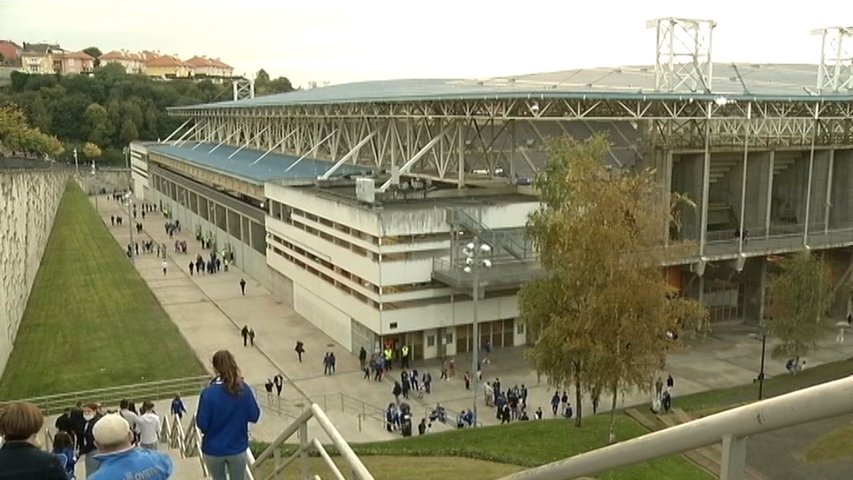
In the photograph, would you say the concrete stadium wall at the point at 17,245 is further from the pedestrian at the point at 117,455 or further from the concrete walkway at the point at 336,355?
the pedestrian at the point at 117,455

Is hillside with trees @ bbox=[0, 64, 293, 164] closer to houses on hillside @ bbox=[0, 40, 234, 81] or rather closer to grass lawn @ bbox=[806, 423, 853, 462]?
houses on hillside @ bbox=[0, 40, 234, 81]

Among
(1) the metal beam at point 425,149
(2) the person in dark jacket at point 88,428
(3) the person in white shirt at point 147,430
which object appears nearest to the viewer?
(2) the person in dark jacket at point 88,428

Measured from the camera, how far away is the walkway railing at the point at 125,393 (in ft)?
73.6

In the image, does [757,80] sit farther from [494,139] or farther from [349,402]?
[349,402]

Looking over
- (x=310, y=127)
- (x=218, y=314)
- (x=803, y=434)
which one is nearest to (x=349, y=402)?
(x=218, y=314)

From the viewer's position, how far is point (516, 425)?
830 inches

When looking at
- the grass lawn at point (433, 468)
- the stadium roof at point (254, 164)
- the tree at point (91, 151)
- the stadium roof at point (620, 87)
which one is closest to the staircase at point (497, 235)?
the stadium roof at point (620, 87)

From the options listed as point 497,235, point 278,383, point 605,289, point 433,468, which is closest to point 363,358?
point 278,383

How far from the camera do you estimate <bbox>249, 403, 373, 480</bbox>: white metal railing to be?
3959 millimetres

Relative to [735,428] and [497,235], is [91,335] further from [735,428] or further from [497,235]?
[735,428]

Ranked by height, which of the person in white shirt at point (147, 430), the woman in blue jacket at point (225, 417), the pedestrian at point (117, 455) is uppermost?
the pedestrian at point (117, 455)

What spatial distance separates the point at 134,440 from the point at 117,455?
199cm

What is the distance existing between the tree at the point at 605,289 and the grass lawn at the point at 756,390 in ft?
15.3

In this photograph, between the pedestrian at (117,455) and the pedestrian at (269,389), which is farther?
the pedestrian at (269,389)
